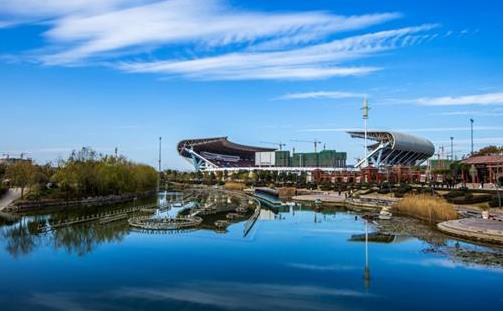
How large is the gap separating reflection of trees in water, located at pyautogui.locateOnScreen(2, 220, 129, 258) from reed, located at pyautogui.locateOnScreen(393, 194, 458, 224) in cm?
2084

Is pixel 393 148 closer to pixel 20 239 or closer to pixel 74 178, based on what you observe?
pixel 74 178

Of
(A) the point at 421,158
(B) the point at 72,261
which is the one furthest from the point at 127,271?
(A) the point at 421,158

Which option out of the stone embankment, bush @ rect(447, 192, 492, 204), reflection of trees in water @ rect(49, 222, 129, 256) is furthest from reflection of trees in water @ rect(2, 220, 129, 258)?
bush @ rect(447, 192, 492, 204)

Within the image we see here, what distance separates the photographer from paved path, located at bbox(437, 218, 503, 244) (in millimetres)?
24922

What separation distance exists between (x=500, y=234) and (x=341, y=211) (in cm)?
2206

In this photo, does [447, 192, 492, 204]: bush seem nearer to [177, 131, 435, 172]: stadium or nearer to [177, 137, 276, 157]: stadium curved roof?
[177, 131, 435, 172]: stadium

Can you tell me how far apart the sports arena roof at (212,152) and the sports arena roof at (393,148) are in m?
40.7

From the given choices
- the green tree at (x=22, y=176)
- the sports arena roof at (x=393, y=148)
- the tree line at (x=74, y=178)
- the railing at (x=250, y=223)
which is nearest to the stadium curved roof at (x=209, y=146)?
the sports arena roof at (x=393, y=148)

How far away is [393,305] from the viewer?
15523 millimetres

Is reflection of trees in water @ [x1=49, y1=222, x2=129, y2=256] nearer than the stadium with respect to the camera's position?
Yes

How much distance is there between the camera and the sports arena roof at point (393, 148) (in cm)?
11381

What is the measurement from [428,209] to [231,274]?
66.7 ft

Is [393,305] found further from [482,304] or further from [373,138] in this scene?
[373,138]

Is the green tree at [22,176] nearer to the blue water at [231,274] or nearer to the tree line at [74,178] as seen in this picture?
the tree line at [74,178]
